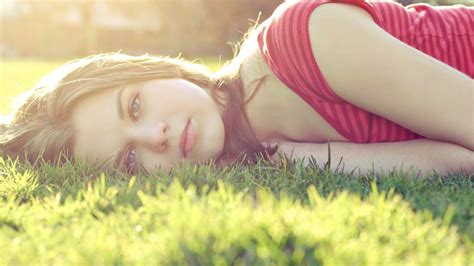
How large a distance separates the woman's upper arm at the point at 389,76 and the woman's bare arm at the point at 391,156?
0.08 meters

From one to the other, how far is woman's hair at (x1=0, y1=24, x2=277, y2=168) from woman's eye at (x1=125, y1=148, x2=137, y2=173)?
9.9 inches

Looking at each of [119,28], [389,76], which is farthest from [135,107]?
[119,28]

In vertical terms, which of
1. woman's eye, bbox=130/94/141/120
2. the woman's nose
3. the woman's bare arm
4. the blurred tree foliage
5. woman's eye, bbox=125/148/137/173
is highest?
woman's eye, bbox=130/94/141/120

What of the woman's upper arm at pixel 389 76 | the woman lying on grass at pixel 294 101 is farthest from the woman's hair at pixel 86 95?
the woman's upper arm at pixel 389 76

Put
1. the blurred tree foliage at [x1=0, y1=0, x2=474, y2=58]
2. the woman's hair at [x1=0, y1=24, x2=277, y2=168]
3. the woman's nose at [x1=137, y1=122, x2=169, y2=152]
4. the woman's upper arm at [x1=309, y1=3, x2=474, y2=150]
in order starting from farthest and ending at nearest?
1. the blurred tree foliage at [x1=0, y1=0, x2=474, y2=58]
2. the woman's hair at [x1=0, y1=24, x2=277, y2=168]
3. the woman's nose at [x1=137, y1=122, x2=169, y2=152]
4. the woman's upper arm at [x1=309, y1=3, x2=474, y2=150]

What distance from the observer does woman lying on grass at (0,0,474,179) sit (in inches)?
107

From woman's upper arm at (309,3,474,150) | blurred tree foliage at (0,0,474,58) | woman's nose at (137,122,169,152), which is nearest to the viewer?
woman's upper arm at (309,3,474,150)

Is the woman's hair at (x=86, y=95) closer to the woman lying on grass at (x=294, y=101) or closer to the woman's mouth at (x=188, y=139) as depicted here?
the woman lying on grass at (x=294, y=101)

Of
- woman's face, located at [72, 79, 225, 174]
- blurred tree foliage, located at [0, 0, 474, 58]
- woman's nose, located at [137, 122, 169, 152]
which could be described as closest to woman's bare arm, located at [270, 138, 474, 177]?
woman's face, located at [72, 79, 225, 174]

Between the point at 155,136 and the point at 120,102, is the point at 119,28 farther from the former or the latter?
the point at 155,136

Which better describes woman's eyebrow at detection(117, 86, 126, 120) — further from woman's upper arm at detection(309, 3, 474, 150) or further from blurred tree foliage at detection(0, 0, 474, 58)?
blurred tree foliage at detection(0, 0, 474, 58)

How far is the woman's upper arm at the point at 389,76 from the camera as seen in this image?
2.69m

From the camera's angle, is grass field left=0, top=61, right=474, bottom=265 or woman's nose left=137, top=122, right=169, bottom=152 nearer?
grass field left=0, top=61, right=474, bottom=265

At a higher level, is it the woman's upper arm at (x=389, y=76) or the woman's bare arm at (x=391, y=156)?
the woman's upper arm at (x=389, y=76)
